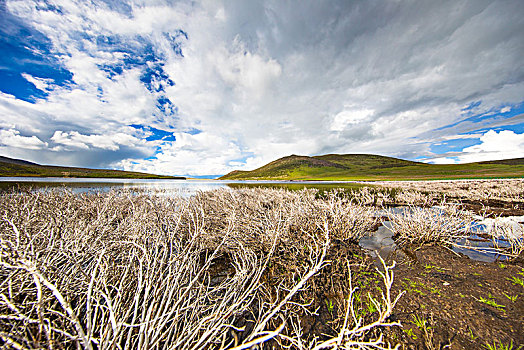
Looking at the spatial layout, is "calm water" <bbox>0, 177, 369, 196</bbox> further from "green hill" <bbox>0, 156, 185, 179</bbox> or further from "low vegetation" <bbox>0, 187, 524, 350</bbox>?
"green hill" <bbox>0, 156, 185, 179</bbox>

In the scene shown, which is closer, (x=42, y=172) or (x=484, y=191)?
(x=484, y=191)

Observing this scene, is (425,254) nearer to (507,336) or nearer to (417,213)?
(417,213)

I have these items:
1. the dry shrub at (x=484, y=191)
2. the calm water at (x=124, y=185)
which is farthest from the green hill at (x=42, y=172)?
the dry shrub at (x=484, y=191)

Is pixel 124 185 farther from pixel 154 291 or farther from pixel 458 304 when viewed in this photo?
pixel 458 304

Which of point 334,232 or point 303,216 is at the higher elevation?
point 303,216

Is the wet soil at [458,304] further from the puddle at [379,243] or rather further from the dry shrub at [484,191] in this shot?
the dry shrub at [484,191]

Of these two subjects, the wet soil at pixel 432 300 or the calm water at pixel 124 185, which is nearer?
the wet soil at pixel 432 300

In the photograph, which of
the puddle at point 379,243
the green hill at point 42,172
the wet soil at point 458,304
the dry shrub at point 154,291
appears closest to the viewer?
the dry shrub at point 154,291

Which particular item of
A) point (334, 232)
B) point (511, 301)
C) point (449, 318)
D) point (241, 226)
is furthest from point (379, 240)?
point (241, 226)

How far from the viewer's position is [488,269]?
4.38m

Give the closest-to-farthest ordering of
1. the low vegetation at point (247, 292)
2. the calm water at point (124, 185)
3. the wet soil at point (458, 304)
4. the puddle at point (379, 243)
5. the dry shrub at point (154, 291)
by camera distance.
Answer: the dry shrub at point (154, 291) < the low vegetation at point (247, 292) < the wet soil at point (458, 304) < the puddle at point (379, 243) < the calm water at point (124, 185)

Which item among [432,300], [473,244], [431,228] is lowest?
[473,244]

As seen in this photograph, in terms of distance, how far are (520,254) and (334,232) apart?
4.79m

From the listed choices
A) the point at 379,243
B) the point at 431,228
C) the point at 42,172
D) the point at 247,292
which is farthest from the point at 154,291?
the point at 42,172
